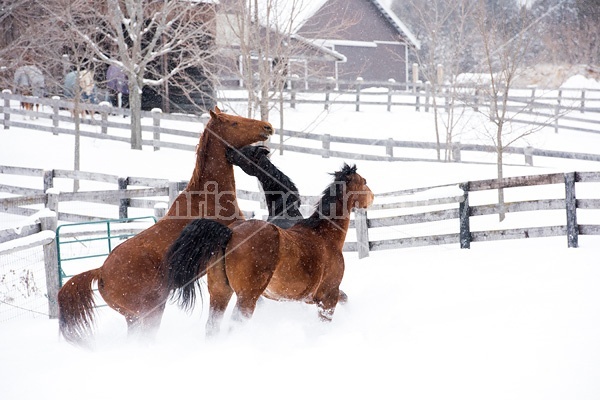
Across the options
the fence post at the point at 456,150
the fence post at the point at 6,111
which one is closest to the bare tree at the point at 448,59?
the fence post at the point at 456,150

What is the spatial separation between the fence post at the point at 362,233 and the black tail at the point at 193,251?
15.5 ft

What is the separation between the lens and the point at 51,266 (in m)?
7.04

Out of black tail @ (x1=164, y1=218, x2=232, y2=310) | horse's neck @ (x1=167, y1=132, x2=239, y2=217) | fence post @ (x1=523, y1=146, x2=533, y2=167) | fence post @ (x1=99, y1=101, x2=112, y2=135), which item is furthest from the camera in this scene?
fence post @ (x1=99, y1=101, x2=112, y2=135)

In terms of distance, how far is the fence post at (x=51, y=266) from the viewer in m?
6.95

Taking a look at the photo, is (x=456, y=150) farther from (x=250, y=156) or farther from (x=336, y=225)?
(x=250, y=156)

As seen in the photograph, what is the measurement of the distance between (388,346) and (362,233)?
4.58 m

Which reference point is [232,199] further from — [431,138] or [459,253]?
[431,138]

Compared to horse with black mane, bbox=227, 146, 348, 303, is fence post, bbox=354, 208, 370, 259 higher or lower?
lower

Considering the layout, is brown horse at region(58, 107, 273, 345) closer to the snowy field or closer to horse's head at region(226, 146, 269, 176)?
horse's head at region(226, 146, 269, 176)

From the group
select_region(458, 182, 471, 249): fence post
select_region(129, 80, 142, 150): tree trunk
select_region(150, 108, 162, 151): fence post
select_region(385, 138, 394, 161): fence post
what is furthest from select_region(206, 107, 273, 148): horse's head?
select_region(129, 80, 142, 150): tree trunk

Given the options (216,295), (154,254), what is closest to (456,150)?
(216,295)

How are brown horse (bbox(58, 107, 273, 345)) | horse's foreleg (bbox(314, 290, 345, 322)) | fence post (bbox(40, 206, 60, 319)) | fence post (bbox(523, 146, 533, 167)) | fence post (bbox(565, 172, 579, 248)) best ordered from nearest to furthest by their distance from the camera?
1. brown horse (bbox(58, 107, 273, 345))
2. horse's foreleg (bbox(314, 290, 345, 322))
3. fence post (bbox(40, 206, 60, 319))
4. fence post (bbox(565, 172, 579, 248))
5. fence post (bbox(523, 146, 533, 167))

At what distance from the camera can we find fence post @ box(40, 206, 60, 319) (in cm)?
695

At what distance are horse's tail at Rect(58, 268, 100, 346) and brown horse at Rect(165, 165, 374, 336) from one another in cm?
79
